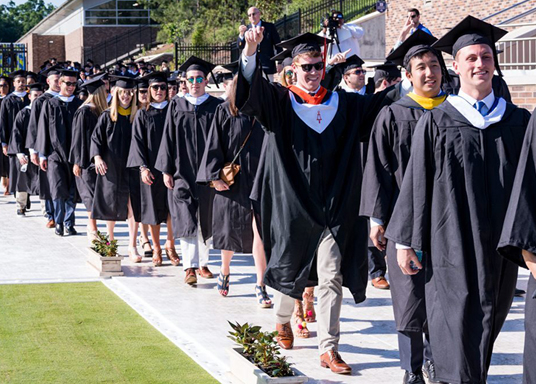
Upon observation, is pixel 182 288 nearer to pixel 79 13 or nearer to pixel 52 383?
pixel 52 383

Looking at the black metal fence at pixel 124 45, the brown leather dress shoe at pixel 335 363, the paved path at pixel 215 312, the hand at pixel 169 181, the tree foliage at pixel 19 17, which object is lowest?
the paved path at pixel 215 312

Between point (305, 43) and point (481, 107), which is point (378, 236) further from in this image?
point (305, 43)

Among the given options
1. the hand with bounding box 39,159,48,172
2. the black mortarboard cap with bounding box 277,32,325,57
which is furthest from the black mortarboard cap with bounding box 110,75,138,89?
the black mortarboard cap with bounding box 277,32,325,57

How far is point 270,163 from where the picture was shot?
23.0ft

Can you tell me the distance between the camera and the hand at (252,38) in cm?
630

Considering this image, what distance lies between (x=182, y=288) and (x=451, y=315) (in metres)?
4.74

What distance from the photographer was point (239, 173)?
926 cm

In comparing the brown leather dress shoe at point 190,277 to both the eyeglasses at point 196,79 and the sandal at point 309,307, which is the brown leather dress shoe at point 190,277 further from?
the eyeglasses at point 196,79

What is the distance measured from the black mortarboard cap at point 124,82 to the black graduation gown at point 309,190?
472 cm

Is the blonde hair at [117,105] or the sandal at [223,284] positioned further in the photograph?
the blonde hair at [117,105]

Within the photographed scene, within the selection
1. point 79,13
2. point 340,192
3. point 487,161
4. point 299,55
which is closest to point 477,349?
point 487,161

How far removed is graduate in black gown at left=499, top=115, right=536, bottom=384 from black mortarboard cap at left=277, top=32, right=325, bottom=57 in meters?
2.68

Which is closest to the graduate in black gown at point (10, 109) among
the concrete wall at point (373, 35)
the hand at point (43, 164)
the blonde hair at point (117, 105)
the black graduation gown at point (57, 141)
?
the hand at point (43, 164)

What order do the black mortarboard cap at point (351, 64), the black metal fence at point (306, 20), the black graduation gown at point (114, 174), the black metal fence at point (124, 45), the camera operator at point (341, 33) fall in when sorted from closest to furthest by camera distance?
the black mortarboard cap at point (351, 64)
the black graduation gown at point (114, 174)
the camera operator at point (341, 33)
the black metal fence at point (306, 20)
the black metal fence at point (124, 45)
